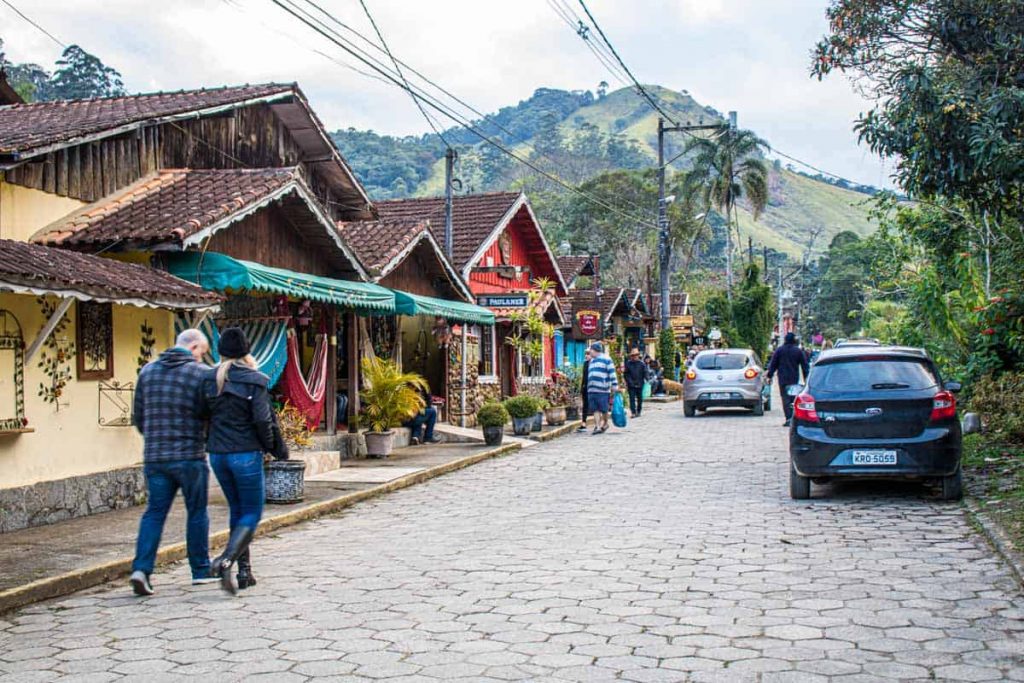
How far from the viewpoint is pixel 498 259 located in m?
28.9

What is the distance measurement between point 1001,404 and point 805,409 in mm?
6670

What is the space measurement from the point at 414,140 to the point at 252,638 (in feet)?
455

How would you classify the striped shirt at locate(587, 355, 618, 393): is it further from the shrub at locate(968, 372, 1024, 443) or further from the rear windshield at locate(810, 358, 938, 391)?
the rear windshield at locate(810, 358, 938, 391)

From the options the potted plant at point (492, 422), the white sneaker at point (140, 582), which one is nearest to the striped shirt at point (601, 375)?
the potted plant at point (492, 422)

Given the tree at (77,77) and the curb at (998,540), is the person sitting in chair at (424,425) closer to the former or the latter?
the curb at (998,540)

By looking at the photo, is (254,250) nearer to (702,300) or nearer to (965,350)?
(965,350)

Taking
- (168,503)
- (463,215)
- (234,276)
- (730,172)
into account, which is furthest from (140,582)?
(730,172)

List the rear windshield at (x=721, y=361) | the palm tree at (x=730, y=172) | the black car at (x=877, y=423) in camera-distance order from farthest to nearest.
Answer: the palm tree at (x=730, y=172)
the rear windshield at (x=721, y=361)
the black car at (x=877, y=423)

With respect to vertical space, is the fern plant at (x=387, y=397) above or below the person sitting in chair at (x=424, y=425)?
above

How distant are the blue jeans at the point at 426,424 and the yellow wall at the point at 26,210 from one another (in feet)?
30.1

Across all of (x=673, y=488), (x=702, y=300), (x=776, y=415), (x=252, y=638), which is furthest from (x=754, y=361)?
(x=702, y=300)

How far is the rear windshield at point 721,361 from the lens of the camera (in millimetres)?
27656

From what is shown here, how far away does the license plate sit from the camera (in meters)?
10.9

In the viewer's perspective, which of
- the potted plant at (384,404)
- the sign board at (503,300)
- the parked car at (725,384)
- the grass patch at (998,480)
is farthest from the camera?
the parked car at (725,384)
